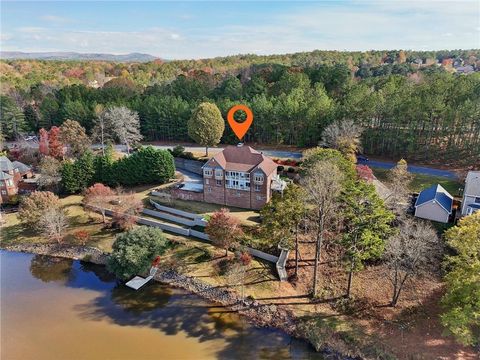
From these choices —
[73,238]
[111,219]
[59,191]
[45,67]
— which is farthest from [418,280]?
[45,67]

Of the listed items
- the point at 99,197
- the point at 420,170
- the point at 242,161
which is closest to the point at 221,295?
the point at 242,161

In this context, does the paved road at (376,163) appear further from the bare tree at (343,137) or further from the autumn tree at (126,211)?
the autumn tree at (126,211)

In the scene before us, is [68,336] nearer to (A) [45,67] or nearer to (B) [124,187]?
(B) [124,187]

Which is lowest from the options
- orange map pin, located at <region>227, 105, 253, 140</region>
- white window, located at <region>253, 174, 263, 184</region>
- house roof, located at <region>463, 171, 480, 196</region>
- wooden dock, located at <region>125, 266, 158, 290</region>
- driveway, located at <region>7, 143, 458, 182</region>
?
wooden dock, located at <region>125, 266, 158, 290</region>

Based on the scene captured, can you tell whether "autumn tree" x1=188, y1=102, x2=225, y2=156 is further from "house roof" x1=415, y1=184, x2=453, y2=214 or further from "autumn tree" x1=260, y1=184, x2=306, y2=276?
"house roof" x1=415, y1=184, x2=453, y2=214

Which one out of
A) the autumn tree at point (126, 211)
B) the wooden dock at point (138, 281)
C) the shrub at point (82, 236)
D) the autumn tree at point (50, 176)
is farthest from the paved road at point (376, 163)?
the wooden dock at point (138, 281)

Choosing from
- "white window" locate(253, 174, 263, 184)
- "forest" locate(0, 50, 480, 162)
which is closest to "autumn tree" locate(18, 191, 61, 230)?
"white window" locate(253, 174, 263, 184)

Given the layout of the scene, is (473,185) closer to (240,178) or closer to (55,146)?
(240,178)
